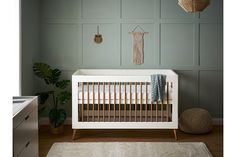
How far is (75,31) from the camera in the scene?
5.46 meters

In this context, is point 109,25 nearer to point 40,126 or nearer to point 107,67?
point 107,67

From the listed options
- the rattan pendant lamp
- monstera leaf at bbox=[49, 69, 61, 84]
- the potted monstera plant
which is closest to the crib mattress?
the potted monstera plant

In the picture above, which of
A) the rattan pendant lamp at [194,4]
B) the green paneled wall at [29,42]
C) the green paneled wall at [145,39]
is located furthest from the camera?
the green paneled wall at [145,39]

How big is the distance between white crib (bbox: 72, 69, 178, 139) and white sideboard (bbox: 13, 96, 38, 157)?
1359 millimetres

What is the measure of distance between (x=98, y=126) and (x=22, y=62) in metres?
1.21

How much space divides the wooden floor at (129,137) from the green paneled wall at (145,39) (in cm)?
76

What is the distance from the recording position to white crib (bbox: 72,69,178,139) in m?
4.56

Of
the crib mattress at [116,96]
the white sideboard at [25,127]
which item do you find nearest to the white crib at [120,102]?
the crib mattress at [116,96]

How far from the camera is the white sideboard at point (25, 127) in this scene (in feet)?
8.06

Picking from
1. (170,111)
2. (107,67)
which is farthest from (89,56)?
(170,111)

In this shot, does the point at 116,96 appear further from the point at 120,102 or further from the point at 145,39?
the point at 145,39

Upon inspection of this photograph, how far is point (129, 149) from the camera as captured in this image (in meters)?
4.20

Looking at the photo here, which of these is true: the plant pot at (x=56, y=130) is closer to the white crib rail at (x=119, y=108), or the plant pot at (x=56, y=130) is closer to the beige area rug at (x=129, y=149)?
the white crib rail at (x=119, y=108)

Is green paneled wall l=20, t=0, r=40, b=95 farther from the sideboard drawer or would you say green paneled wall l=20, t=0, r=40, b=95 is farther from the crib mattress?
the sideboard drawer
